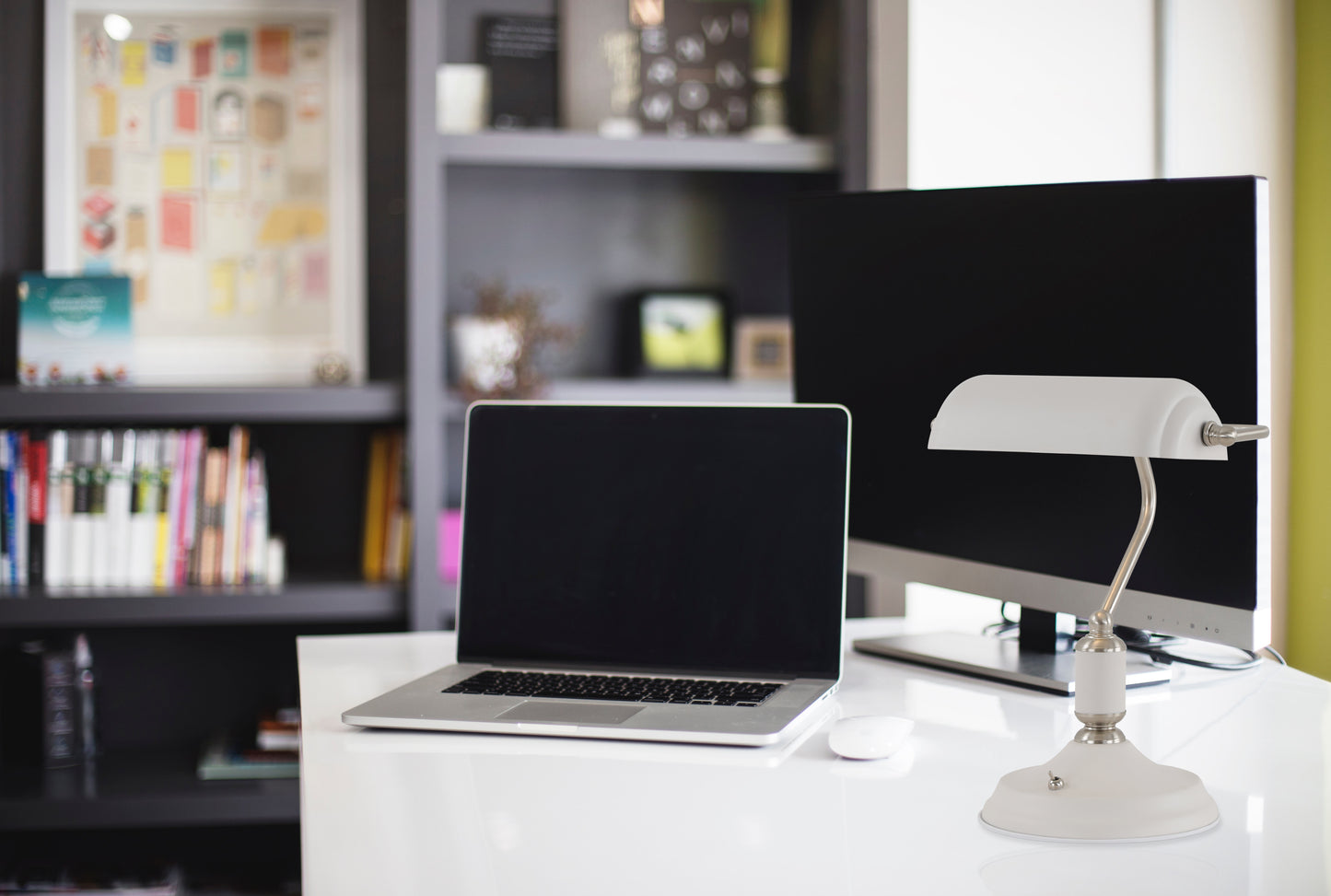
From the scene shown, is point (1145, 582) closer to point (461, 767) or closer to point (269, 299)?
point (461, 767)

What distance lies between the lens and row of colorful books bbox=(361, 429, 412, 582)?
2445mm

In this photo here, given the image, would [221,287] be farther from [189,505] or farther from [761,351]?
[761,351]

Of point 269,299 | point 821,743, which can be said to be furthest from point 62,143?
point 821,743

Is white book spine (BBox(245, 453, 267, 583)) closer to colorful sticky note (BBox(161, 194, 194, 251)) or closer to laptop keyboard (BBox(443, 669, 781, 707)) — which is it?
colorful sticky note (BBox(161, 194, 194, 251))

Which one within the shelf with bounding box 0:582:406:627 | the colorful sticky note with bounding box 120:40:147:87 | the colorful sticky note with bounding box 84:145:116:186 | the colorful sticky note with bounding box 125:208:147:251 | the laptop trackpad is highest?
the colorful sticky note with bounding box 120:40:147:87

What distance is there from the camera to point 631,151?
243cm

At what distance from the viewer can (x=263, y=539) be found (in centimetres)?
240

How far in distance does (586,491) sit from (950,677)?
0.41 meters

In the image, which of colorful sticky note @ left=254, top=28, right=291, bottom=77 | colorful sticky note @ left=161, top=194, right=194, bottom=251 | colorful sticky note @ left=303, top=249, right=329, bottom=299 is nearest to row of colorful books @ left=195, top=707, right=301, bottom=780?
colorful sticky note @ left=303, top=249, right=329, bottom=299

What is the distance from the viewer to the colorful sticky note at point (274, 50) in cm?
257

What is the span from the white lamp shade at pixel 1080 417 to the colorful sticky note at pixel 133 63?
2.18m

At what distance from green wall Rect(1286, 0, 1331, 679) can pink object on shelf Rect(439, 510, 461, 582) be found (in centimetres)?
144

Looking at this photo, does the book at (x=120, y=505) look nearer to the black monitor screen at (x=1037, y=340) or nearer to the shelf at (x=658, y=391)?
the shelf at (x=658, y=391)

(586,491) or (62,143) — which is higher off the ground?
(62,143)
